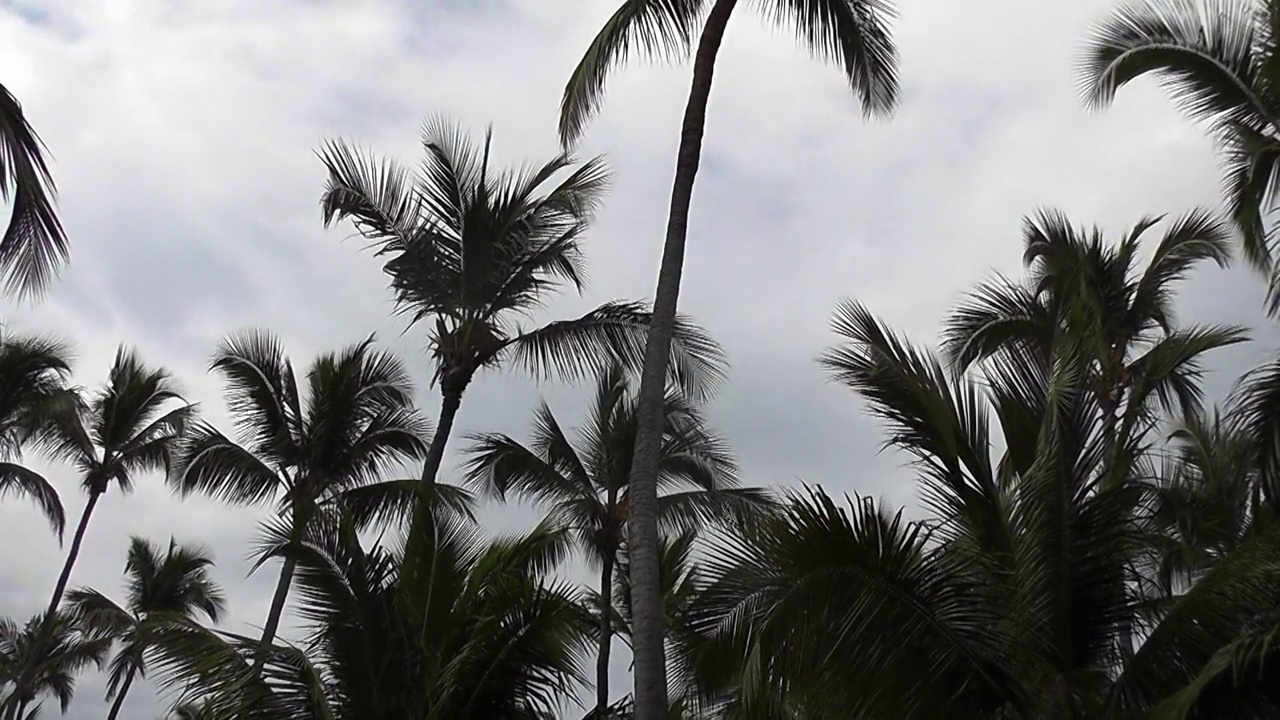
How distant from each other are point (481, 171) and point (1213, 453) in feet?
33.3

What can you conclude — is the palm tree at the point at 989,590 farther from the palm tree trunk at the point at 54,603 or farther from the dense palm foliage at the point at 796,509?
the palm tree trunk at the point at 54,603

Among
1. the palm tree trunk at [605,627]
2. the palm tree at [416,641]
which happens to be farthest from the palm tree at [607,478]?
the palm tree at [416,641]

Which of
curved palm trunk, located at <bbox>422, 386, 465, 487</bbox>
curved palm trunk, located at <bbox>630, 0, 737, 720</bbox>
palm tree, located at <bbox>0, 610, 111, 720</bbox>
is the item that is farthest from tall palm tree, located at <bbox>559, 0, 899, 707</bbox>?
palm tree, located at <bbox>0, 610, 111, 720</bbox>

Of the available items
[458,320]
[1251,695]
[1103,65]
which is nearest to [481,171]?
[458,320]

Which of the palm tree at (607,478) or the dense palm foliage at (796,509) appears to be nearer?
the dense palm foliage at (796,509)

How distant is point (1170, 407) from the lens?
15602mm

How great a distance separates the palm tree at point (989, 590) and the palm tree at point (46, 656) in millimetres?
15779

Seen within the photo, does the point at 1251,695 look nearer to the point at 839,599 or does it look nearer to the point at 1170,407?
the point at 839,599

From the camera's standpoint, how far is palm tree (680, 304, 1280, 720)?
739cm

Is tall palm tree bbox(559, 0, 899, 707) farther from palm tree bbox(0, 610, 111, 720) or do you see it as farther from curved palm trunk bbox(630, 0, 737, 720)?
palm tree bbox(0, 610, 111, 720)

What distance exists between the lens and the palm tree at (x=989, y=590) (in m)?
7.39

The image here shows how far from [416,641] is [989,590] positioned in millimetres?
5710

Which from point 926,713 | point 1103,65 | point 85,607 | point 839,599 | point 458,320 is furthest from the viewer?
point 85,607

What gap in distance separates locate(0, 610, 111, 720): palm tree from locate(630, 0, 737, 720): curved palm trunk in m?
13.9
